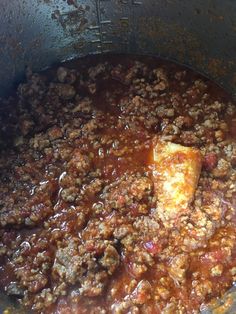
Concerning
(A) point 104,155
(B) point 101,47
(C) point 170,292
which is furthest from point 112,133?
(C) point 170,292

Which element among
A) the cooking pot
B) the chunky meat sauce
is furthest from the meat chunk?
the cooking pot

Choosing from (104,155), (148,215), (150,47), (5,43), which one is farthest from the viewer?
(150,47)

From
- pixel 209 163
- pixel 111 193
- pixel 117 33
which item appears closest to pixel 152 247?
pixel 111 193

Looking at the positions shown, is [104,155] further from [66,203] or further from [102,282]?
[102,282]

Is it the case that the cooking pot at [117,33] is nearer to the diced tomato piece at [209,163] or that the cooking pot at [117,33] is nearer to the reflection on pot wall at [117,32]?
the reflection on pot wall at [117,32]

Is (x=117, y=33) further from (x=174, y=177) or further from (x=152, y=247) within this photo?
(x=152, y=247)

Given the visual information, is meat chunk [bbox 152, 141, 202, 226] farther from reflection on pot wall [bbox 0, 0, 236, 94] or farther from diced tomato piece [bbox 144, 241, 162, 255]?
reflection on pot wall [bbox 0, 0, 236, 94]

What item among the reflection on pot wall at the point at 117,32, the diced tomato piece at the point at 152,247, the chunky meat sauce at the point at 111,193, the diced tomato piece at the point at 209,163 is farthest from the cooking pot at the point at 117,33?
the diced tomato piece at the point at 152,247
